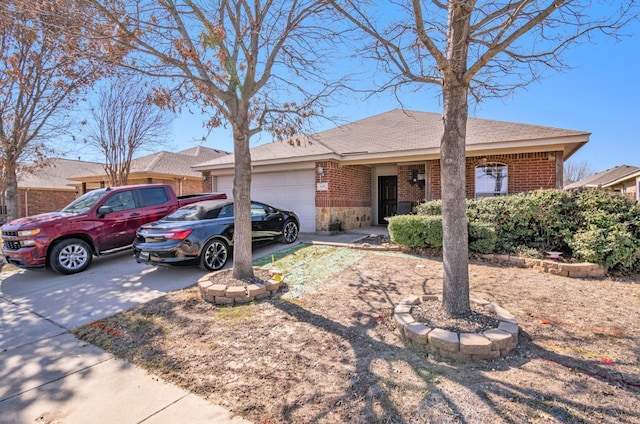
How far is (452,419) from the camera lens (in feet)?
7.21

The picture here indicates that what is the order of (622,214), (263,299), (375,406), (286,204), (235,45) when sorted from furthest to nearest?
(286,204)
(622,214)
(235,45)
(263,299)
(375,406)

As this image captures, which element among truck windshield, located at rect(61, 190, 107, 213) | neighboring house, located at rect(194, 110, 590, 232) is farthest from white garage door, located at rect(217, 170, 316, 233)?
truck windshield, located at rect(61, 190, 107, 213)

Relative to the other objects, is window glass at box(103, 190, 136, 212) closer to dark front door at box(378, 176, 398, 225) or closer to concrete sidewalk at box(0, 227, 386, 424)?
concrete sidewalk at box(0, 227, 386, 424)

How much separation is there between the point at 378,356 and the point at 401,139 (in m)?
9.22

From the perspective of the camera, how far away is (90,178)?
18172 mm

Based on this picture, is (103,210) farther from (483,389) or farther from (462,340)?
(483,389)

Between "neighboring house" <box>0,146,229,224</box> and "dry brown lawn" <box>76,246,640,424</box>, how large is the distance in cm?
1070

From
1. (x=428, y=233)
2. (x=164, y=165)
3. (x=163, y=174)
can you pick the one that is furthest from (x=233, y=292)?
(x=164, y=165)

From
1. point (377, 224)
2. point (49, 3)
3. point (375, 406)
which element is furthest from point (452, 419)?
point (377, 224)

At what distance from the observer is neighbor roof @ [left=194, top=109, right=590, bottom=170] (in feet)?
27.9

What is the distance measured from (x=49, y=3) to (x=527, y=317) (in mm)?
7389

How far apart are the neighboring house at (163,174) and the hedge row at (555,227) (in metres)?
11.4

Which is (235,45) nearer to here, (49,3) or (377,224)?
(49,3)

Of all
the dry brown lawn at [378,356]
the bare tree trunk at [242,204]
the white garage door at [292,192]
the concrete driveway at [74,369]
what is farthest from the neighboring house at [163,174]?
the dry brown lawn at [378,356]
